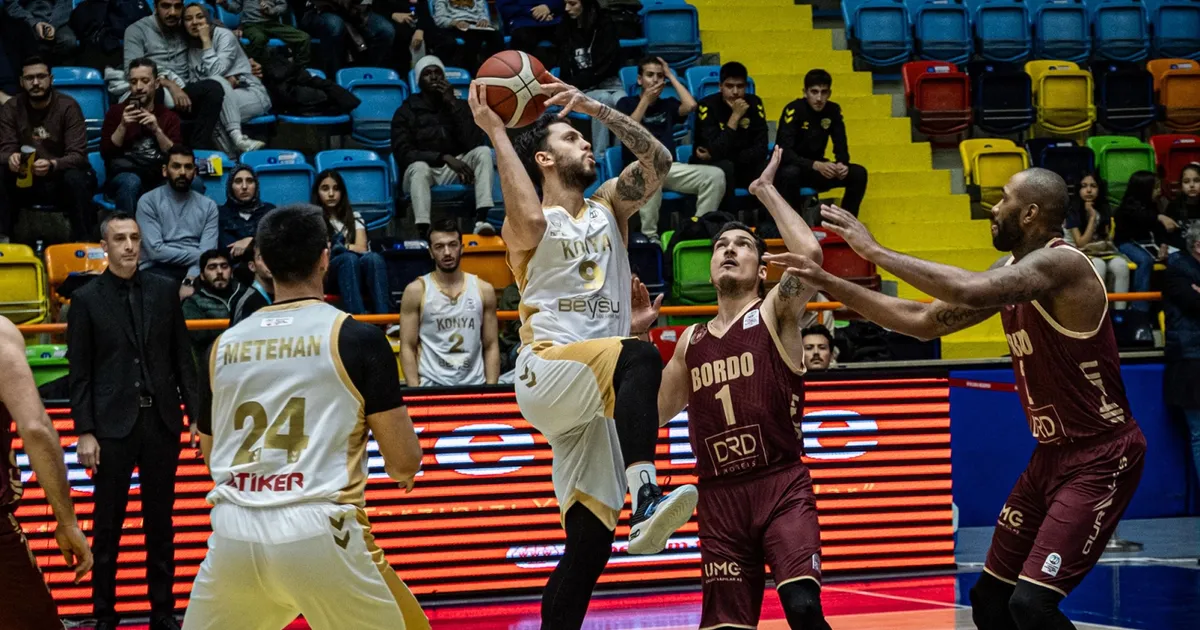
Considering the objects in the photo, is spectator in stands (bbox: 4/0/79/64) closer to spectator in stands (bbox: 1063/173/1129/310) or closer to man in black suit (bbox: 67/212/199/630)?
man in black suit (bbox: 67/212/199/630)

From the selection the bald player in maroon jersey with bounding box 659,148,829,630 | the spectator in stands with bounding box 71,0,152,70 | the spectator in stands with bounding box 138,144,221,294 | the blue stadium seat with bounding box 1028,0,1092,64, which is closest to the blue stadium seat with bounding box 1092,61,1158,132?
the blue stadium seat with bounding box 1028,0,1092,64

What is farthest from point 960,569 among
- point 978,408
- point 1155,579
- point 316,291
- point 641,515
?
point 316,291

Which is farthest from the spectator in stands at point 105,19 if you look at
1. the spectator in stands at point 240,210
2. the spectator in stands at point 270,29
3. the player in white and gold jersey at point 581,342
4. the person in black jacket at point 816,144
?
the player in white and gold jersey at point 581,342

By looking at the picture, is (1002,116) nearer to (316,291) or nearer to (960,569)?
(960,569)

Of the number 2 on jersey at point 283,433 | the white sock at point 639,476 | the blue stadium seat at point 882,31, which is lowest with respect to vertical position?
the white sock at point 639,476

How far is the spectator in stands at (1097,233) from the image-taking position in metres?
13.1

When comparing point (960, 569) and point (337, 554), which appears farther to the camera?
point (960, 569)

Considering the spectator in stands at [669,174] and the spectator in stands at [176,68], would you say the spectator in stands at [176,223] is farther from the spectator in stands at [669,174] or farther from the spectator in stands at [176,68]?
the spectator in stands at [669,174]

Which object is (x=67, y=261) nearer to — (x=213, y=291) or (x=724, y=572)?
(x=213, y=291)

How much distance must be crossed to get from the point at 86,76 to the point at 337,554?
10.3m

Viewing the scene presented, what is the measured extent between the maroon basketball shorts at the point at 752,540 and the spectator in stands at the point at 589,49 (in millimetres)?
8843

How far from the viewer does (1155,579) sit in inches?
373

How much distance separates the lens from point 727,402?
242 inches

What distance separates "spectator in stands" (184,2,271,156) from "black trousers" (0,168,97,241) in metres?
1.53
